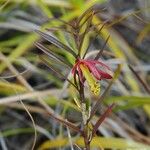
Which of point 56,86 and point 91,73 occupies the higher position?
point 91,73

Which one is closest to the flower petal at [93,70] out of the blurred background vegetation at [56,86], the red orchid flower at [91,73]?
the red orchid flower at [91,73]

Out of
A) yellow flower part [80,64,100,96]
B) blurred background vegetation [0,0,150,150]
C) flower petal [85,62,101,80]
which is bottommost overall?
blurred background vegetation [0,0,150,150]

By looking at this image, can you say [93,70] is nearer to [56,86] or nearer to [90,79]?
[90,79]

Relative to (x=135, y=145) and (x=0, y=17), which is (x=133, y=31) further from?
(x=135, y=145)

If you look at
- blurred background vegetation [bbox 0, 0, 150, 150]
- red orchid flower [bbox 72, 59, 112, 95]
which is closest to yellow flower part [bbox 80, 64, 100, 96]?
red orchid flower [bbox 72, 59, 112, 95]

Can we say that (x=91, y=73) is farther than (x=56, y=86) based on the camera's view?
No

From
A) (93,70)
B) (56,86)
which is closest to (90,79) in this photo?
(93,70)

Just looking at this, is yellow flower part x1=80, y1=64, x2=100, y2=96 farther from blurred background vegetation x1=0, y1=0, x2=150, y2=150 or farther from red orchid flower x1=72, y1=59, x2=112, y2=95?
blurred background vegetation x1=0, y1=0, x2=150, y2=150

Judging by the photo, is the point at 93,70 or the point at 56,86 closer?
the point at 93,70

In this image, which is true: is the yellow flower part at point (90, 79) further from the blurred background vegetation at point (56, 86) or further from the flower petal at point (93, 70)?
the blurred background vegetation at point (56, 86)
